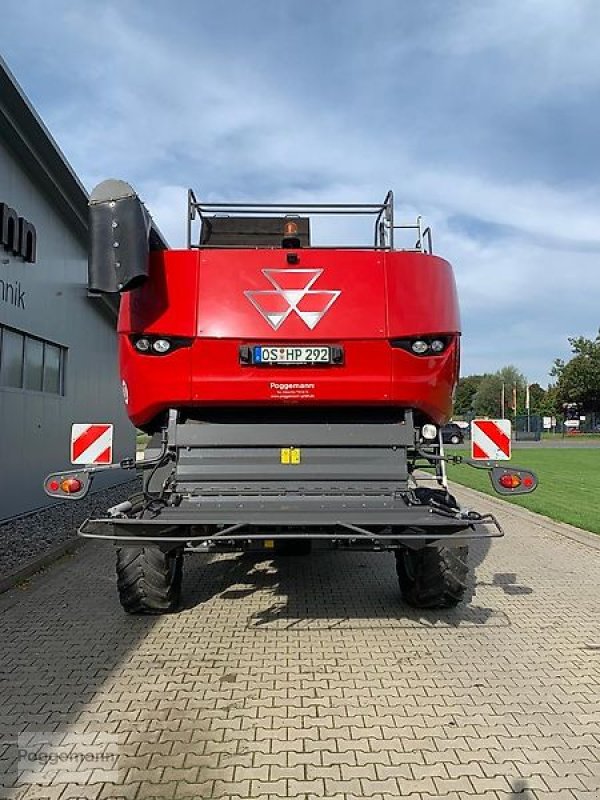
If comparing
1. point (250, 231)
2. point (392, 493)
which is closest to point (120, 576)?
point (392, 493)

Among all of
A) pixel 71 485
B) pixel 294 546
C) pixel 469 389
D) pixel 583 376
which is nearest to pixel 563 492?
pixel 294 546

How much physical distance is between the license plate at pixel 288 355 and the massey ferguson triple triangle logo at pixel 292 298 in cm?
16

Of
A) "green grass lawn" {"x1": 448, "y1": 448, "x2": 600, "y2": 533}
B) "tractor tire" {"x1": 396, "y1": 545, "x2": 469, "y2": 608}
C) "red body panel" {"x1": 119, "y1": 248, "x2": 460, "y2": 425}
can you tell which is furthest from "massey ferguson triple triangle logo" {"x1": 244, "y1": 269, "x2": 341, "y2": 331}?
"green grass lawn" {"x1": 448, "y1": 448, "x2": 600, "y2": 533}

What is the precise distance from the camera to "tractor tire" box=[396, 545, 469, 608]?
17.0 feet

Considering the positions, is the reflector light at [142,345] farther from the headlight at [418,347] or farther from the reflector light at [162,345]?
the headlight at [418,347]

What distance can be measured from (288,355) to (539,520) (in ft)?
26.6

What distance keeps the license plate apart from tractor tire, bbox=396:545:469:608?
1.57 meters

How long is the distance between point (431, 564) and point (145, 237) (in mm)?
3174

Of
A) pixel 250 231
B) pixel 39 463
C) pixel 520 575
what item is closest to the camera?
pixel 250 231

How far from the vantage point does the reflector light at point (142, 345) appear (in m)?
4.90

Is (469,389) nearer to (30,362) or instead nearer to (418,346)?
(30,362)

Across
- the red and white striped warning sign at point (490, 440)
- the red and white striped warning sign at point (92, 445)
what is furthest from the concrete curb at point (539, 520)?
the red and white striped warning sign at point (92, 445)

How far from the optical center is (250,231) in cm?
668

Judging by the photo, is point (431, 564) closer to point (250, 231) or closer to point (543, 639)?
point (543, 639)
